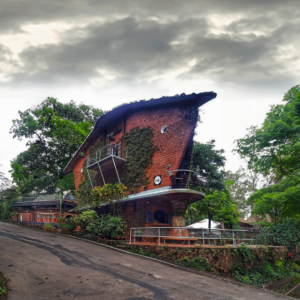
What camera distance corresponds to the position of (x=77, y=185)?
27531 mm

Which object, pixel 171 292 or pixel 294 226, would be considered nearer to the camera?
pixel 171 292

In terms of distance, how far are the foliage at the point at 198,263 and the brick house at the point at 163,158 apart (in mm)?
3211

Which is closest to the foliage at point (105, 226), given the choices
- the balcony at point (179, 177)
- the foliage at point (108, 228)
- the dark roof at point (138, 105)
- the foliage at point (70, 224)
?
the foliage at point (108, 228)

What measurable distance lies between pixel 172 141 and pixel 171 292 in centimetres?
997

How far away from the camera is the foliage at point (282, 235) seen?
16.8m

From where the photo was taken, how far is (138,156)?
19.1 m

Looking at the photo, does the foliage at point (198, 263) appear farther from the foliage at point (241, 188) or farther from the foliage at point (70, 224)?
the foliage at point (241, 188)

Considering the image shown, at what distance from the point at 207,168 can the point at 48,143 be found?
20.8 m

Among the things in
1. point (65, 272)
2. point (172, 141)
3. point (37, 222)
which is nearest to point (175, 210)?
point (172, 141)

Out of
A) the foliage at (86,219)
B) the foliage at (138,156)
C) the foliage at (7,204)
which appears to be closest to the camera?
the foliage at (86,219)

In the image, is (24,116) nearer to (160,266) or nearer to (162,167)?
(162,167)

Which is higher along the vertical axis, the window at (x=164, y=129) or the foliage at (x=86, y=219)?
the window at (x=164, y=129)

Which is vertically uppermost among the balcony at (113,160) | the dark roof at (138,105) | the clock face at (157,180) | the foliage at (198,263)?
the dark roof at (138,105)

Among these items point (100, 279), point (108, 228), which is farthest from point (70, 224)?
point (100, 279)
